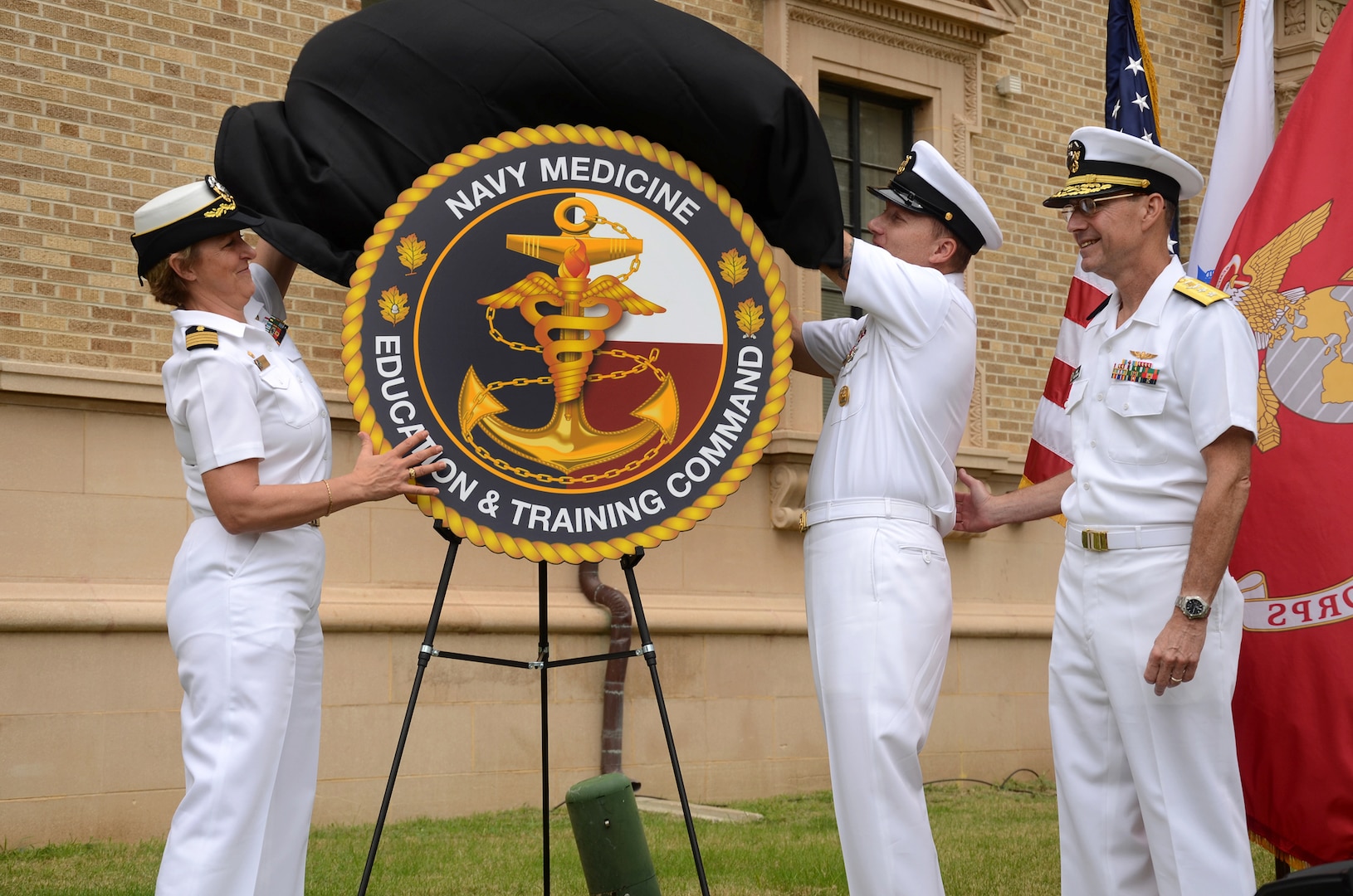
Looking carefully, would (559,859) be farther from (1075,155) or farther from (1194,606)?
(1075,155)

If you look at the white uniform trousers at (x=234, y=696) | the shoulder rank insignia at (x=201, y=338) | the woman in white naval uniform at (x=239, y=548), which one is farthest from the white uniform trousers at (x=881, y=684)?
the shoulder rank insignia at (x=201, y=338)

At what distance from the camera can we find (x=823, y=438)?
416 cm

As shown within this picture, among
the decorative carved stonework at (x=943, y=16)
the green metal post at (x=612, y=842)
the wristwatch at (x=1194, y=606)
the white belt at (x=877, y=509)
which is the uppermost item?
the decorative carved stonework at (x=943, y=16)

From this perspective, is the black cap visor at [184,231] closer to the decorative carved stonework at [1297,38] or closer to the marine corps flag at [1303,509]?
the marine corps flag at [1303,509]

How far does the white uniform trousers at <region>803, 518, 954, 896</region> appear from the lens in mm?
3768

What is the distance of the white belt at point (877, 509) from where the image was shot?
12.9 feet

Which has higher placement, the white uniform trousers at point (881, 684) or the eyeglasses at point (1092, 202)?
the eyeglasses at point (1092, 202)

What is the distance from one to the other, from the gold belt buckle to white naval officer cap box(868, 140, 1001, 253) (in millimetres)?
959

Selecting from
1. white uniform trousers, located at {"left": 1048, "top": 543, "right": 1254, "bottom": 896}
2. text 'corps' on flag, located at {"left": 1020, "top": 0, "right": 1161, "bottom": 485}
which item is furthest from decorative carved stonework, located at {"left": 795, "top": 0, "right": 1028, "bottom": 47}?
white uniform trousers, located at {"left": 1048, "top": 543, "right": 1254, "bottom": 896}

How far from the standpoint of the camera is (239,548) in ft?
11.5

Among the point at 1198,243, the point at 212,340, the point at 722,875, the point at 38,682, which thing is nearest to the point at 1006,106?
the point at 1198,243

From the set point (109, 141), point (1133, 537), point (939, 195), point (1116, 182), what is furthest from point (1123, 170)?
point (109, 141)

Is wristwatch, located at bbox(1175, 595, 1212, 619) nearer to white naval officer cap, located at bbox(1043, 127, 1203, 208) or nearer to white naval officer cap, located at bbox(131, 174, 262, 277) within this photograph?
white naval officer cap, located at bbox(1043, 127, 1203, 208)

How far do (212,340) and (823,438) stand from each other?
1.69 m
